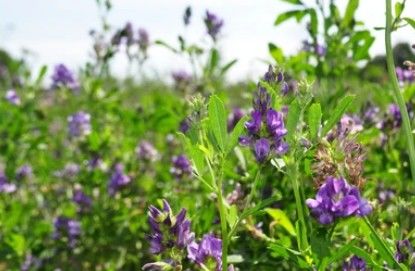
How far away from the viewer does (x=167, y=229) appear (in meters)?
1.64

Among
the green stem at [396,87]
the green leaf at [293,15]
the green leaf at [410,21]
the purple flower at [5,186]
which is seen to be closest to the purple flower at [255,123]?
the green stem at [396,87]

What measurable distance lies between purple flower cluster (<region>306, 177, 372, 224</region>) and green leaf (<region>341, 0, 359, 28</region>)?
1592 millimetres

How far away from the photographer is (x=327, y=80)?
3260mm

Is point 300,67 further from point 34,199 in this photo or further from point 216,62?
point 34,199

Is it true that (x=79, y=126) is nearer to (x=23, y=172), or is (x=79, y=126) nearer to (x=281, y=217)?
(x=23, y=172)

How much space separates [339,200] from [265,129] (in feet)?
0.83

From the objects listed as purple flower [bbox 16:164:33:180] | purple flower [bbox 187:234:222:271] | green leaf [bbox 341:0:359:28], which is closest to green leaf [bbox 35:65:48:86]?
purple flower [bbox 16:164:33:180]

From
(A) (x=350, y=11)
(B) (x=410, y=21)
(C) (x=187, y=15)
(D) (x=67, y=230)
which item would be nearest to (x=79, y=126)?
(D) (x=67, y=230)

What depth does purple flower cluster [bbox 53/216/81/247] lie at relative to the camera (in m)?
3.63

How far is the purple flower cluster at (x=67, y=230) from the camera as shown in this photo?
3.63 m

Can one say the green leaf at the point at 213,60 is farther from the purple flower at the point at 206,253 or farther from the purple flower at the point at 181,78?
the purple flower at the point at 206,253

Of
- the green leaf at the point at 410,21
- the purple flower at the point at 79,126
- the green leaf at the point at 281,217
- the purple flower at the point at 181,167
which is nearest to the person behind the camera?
the green leaf at the point at 410,21

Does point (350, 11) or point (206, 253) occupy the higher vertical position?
point (350, 11)

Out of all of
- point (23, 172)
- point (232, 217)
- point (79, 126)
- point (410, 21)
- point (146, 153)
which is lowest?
point (23, 172)
